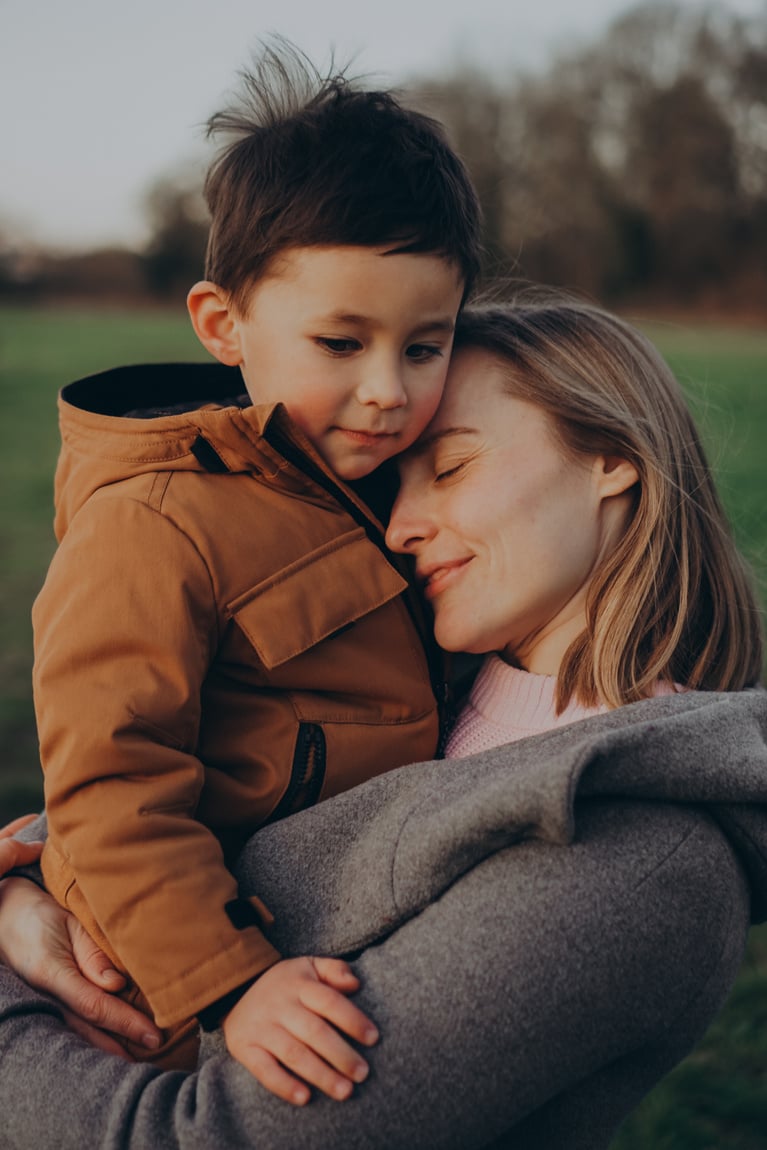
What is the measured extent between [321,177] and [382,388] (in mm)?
391

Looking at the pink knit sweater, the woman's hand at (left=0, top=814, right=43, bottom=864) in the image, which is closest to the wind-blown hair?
the pink knit sweater

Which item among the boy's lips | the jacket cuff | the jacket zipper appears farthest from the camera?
the boy's lips

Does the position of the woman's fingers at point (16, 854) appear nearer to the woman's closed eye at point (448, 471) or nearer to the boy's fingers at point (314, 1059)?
the boy's fingers at point (314, 1059)

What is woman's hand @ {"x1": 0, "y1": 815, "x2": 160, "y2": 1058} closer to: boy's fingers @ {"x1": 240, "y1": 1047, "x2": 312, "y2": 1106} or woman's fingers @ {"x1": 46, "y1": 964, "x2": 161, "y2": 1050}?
woman's fingers @ {"x1": 46, "y1": 964, "x2": 161, "y2": 1050}

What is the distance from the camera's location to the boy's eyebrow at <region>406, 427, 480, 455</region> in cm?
223

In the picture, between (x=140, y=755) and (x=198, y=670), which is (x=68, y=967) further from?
(x=198, y=670)

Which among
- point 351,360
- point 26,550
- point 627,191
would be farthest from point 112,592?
point 627,191

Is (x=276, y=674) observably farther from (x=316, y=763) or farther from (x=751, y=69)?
(x=751, y=69)

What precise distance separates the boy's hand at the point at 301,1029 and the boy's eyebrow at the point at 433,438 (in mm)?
1033

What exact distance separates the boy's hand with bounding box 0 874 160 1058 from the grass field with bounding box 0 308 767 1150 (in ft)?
5.42

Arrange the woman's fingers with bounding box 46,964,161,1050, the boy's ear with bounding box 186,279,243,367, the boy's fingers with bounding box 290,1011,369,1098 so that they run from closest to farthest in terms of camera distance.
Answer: the boy's fingers with bounding box 290,1011,369,1098
the woman's fingers with bounding box 46,964,161,1050
the boy's ear with bounding box 186,279,243,367

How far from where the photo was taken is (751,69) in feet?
151

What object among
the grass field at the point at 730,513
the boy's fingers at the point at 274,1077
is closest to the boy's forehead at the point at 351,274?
the grass field at the point at 730,513

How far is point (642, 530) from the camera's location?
224 cm
